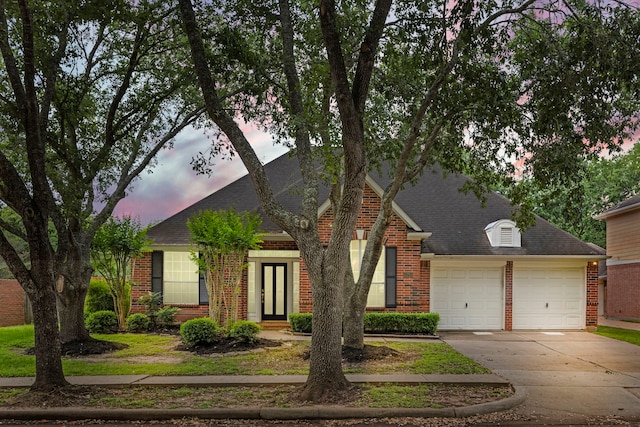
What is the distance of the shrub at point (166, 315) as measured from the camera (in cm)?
1902

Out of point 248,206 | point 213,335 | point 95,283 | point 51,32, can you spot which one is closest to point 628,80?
point 213,335

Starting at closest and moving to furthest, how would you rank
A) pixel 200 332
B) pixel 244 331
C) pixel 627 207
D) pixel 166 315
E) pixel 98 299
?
pixel 200 332 < pixel 244 331 < pixel 166 315 < pixel 98 299 < pixel 627 207

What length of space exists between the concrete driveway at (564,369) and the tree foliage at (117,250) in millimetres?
10080

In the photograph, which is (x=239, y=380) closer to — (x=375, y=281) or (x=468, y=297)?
(x=375, y=281)

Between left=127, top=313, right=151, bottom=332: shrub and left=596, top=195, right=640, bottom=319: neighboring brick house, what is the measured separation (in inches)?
800

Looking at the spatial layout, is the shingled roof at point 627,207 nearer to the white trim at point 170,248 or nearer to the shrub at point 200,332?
the white trim at point 170,248

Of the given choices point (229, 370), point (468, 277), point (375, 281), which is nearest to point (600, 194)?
point (468, 277)

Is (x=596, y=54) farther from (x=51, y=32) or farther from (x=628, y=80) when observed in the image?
(x=51, y=32)

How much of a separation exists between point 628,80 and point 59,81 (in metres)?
12.4

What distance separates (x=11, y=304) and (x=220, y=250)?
14.9m

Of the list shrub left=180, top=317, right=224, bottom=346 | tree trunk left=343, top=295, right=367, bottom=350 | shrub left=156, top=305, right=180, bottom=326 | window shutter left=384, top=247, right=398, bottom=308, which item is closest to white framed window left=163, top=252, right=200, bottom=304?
shrub left=156, top=305, right=180, bottom=326

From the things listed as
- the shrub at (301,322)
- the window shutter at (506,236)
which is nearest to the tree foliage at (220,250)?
the shrub at (301,322)

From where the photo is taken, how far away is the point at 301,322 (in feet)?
58.8

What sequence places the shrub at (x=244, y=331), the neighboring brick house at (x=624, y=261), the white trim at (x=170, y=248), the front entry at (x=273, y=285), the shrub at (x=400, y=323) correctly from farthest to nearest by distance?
the neighboring brick house at (x=624, y=261), the front entry at (x=273, y=285), the white trim at (x=170, y=248), the shrub at (x=400, y=323), the shrub at (x=244, y=331)
